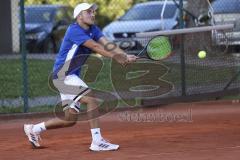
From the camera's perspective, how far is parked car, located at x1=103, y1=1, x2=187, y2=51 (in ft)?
64.1

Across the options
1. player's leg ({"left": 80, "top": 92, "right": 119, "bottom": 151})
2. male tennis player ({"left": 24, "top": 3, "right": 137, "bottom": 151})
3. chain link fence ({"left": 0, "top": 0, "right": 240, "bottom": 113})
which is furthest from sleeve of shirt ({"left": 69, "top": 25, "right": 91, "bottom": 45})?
chain link fence ({"left": 0, "top": 0, "right": 240, "bottom": 113})

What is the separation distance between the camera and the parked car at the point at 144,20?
19536 millimetres

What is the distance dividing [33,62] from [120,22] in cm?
433

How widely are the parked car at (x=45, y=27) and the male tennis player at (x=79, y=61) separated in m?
13.8

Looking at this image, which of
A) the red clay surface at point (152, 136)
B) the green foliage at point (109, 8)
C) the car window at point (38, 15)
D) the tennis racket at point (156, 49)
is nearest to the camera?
the red clay surface at point (152, 136)

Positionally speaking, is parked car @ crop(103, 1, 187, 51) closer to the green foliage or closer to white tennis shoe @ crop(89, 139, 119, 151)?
the green foliage

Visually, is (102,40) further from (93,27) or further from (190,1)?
(190,1)

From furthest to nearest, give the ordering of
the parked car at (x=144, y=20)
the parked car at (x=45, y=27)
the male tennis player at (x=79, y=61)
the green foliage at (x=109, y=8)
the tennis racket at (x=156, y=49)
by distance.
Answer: the green foliage at (x=109, y=8)
the parked car at (x=45, y=27)
the parked car at (x=144, y=20)
the tennis racket at (x=156, y=49)
the male tennis player at (x=79, y=61)

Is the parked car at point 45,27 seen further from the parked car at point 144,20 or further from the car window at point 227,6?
the car window at point 227,6

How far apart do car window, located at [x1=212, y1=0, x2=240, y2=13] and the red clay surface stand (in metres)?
4.16

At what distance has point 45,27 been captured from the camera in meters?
23.3

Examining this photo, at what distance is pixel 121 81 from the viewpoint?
12.8 m

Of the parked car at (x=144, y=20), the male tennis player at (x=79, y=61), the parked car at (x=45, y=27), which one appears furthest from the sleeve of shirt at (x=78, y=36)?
the parked car at (x=45, y=27)

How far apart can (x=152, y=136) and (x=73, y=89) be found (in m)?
1.64
